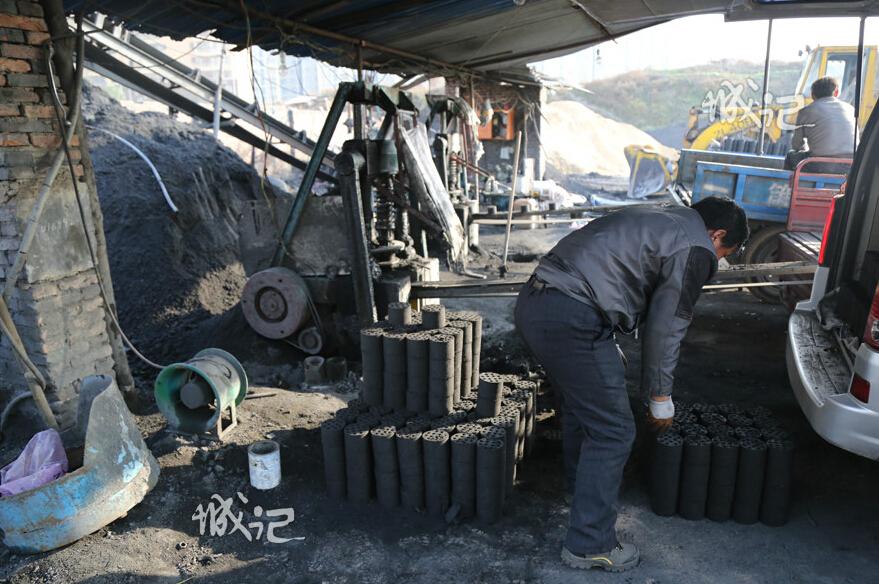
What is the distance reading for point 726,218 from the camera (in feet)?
10.3

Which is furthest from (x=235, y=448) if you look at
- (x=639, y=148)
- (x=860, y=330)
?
(x=639, y=148)

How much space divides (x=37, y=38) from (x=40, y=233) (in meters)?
1.33

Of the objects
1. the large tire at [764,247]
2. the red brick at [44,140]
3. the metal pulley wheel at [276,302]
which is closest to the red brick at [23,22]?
the red brick at [44,140]

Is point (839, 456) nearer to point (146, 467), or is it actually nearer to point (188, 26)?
point (146, 467)

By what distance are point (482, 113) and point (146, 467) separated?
1446cm

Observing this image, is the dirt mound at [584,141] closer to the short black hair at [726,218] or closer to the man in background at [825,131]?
the man in background at [825,131]

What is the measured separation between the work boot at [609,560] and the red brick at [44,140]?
170 inches

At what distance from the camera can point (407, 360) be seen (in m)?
4.13

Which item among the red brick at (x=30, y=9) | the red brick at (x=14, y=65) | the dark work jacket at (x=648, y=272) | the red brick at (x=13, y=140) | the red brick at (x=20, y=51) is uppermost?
the red brick at (x=30, y=9)

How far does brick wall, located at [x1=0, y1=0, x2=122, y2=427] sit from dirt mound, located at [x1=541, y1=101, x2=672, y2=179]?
25601mm

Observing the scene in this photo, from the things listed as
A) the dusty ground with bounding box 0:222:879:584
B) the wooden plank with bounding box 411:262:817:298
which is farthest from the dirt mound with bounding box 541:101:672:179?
the dusty ground with bounding box 0:222:879:584

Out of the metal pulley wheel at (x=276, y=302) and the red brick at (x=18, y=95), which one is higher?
the red brick at (x=18, y=95)

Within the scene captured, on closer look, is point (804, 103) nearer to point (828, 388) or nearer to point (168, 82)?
point (828, 388)

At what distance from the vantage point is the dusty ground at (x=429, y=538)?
10.6 feet
